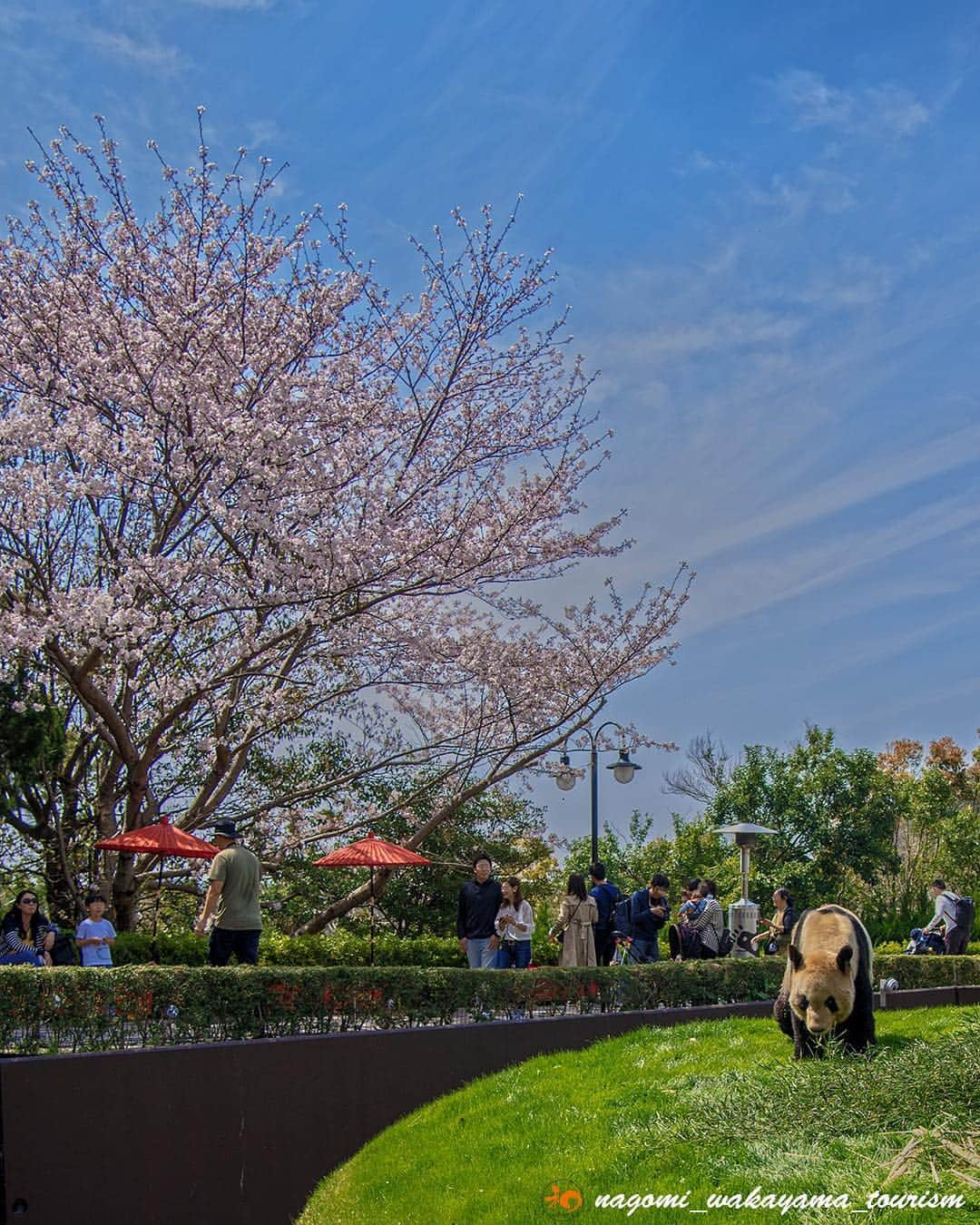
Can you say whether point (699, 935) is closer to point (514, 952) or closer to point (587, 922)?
point (587, 922)

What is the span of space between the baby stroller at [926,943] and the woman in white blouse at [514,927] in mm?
6824

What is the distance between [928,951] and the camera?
60.2ft

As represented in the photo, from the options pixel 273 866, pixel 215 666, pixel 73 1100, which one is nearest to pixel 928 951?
pixel 273 866

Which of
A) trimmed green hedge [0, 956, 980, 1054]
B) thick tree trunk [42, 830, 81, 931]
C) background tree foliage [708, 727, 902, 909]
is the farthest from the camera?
background tree foliage [708, 727, 902, 909]

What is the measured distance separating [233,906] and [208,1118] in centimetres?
269

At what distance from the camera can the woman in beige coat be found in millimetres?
14273

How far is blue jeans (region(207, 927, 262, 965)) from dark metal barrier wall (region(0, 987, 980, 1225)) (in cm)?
202

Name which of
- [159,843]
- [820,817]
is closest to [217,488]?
[159,843]

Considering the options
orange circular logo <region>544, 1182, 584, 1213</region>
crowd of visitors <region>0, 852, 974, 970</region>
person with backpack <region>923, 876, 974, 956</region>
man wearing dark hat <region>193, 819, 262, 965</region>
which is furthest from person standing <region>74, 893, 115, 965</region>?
person with backpack <region>923, 876, 974, 956</region>

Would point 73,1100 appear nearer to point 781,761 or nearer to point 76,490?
point 76,490

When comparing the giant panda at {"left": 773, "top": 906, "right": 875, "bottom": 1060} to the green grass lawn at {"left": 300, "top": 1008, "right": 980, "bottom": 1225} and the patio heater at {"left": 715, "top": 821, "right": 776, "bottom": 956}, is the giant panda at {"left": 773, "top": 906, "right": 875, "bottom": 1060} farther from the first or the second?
the patio heater at {"left": 715, "top": 821, "right": 776, "bottom": 956}

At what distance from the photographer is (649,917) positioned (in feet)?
49.1

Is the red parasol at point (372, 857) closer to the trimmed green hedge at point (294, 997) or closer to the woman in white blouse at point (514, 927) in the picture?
the woman in white blouse at point (514, 927)

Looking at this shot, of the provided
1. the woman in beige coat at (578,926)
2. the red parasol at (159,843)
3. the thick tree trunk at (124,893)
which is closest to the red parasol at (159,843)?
the red parasol at (159,843)
